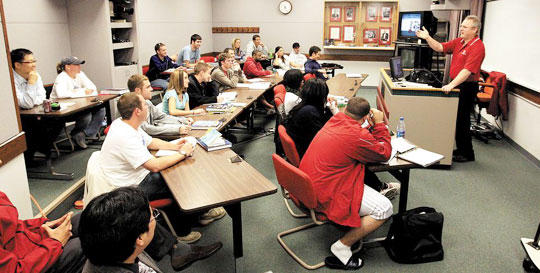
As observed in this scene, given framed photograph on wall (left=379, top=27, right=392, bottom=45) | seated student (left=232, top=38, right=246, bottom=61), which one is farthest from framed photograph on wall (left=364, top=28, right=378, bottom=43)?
seated student (left=232, top=38, right=246, bottom=61)

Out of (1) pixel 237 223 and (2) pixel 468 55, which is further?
(2) pixel 468 55

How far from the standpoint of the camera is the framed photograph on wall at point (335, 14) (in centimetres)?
1029

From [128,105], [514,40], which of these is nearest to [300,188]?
[128,105]

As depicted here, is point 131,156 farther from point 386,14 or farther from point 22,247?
point 386,14

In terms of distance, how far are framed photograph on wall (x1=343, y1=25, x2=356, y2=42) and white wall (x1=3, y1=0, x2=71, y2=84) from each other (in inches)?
260

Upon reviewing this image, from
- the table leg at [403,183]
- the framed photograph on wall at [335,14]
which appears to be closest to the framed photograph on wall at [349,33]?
the framed photograph on wall at [335,14]

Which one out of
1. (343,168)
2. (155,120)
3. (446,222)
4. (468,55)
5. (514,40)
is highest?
(514,40)

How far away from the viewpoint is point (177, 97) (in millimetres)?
4215

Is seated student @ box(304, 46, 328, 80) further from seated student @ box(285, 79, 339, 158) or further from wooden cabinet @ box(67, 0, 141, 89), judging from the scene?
seated student @ box(285, 79, 339, 158)

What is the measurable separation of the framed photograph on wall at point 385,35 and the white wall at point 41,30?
7.14m

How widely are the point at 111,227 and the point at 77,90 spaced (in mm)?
4199

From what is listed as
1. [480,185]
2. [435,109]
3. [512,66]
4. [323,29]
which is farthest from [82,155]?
[323,29]

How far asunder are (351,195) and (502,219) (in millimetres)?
1720

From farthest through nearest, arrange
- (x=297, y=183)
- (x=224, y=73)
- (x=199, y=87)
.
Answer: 1. (x=224, y=73)
2. (x=199, y=87)
3. (x=297, y=183)
